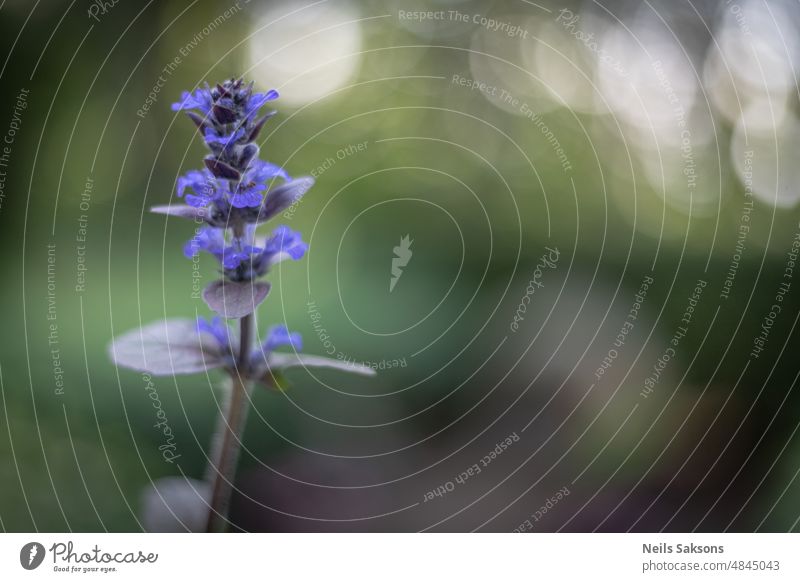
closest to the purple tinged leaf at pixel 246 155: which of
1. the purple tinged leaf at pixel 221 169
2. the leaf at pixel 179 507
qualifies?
the purple tinged leaf at pixel 221 169

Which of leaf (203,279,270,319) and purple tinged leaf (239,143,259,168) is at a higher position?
purple tinged leaf (239,143,259,168)

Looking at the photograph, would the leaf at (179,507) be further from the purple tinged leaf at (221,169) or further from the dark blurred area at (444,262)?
the purple tinged leaf at (221,169)

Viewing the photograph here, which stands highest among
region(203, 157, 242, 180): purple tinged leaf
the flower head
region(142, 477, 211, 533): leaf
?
region(203, 157, 242, 180): purple tinged leaf

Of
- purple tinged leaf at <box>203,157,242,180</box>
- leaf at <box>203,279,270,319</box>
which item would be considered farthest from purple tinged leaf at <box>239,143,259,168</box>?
leaf at <box>203,279,270,319</box>

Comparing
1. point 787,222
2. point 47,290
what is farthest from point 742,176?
point 47,290

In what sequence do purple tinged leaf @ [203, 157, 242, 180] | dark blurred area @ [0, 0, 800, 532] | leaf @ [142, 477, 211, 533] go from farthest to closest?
dark blurred area @ [0, 0, 800, 532]
leaf @ [142, 477, 211, 533]
purple tinged leaf @ [203, 157, 242, 180]

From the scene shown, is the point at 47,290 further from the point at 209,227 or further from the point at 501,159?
the point at 501,159

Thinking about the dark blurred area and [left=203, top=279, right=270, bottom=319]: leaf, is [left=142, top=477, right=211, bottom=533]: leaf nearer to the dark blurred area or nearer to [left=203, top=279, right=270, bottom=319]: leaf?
the dark blurred area
